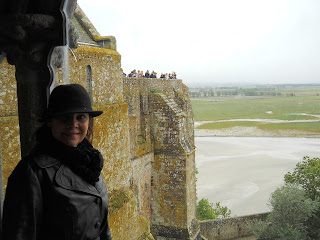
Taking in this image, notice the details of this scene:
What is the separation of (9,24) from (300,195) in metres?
21.0

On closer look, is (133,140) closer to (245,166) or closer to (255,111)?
(245,166)

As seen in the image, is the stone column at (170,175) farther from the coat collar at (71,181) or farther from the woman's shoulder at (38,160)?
the woman's shoulder at (38,160)

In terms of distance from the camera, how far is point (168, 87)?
18.3 meters

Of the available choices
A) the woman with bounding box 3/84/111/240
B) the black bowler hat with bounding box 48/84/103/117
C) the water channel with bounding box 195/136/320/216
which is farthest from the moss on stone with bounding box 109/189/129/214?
the water channel with bounding box 195/136/320/216

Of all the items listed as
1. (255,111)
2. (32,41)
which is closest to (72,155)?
(32,41)

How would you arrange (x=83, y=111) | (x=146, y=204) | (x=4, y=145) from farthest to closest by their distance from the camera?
(x=146, y=204) < (x=4, y=145) < (x=83, y=111)

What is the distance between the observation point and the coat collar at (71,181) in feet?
7.27

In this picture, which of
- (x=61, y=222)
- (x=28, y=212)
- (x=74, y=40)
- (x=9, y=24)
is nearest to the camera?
(x=28, y=212)

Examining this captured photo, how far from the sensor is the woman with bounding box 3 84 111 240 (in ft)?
6.74

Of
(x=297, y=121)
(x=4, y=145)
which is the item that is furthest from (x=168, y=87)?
(x=297, y=121)

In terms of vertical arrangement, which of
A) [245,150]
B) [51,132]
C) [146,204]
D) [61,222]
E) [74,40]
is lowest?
[245,150]

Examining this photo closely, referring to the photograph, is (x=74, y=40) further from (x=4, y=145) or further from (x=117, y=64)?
(x=117, y=64)

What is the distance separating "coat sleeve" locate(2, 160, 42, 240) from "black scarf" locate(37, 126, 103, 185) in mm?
248

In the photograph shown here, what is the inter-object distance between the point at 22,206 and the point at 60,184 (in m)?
0.26
